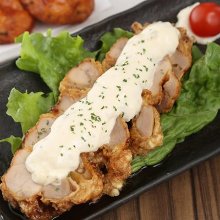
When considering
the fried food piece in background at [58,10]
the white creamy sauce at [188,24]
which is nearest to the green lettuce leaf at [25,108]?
the fried food piece in background at [58,10]

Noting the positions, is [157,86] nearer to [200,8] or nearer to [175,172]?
[175,172]

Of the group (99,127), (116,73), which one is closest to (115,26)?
(116,73)

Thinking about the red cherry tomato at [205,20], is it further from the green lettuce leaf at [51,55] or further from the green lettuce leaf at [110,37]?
the green lettuce leaf at [51,55]

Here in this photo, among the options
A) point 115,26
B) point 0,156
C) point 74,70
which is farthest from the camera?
point 115,26

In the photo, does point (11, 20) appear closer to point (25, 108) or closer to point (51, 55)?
point (51, 55)

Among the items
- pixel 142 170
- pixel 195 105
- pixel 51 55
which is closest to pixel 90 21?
pixel 51 55
